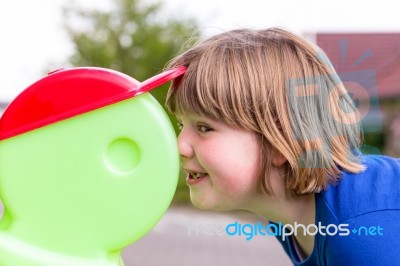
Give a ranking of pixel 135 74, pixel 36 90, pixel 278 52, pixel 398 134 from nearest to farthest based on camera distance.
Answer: pixel 36 90, pixel 278 52, pixel 398 134, pixel 135 74

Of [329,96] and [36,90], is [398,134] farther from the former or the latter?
[36,90]

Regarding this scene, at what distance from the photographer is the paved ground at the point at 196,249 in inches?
112

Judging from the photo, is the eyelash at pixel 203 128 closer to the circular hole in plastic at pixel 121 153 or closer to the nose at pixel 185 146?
the nose at pixel 185 146

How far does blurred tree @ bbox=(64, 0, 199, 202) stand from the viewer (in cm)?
747

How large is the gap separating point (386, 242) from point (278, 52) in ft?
1.08

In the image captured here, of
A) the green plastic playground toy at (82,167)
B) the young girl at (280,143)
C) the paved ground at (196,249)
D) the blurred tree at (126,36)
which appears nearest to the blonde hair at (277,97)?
the young girl at (280,143)

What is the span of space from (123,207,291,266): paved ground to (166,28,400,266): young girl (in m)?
Answer: 1.56

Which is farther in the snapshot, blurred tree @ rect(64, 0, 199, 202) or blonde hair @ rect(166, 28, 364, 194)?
blurred tree @ rect(64, 0, 199, 202)

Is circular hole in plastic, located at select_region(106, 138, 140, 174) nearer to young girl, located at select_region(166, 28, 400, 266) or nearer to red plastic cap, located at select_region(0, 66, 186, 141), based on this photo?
red plastic cap, located at select_region(0, 66, 186, 141)

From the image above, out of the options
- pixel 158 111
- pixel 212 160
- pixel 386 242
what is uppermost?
pixel 158 111

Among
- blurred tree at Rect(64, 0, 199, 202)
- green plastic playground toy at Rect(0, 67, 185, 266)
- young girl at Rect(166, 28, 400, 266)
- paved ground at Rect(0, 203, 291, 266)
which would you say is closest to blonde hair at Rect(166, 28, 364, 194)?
young girl at Rect(166, 28, 400, 266)

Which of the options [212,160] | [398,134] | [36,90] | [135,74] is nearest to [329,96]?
[212,160]

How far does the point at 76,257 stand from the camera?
81 centimetres

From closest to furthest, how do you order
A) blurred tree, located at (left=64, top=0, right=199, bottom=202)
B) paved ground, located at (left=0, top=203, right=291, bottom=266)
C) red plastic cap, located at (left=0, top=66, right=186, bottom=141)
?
red plastic cap, located at (left=0, top=66, right=186, bottom=141)
paved ground, located at (left=0, top=203, right=291, bottom=266)
blurred tree, located at (left=64, top=0, right=199, bottom=202)
